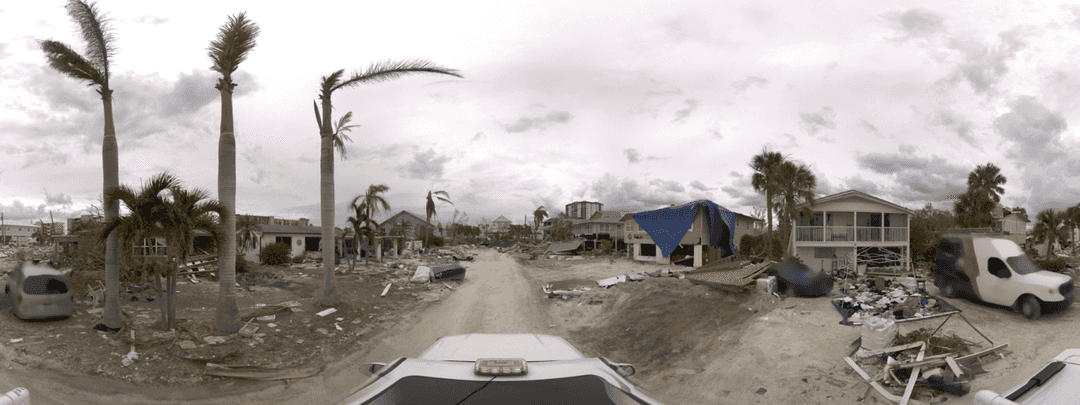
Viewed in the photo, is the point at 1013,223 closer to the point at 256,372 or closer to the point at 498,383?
the point at 498,383

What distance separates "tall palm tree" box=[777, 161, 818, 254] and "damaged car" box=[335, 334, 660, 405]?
2378 cm

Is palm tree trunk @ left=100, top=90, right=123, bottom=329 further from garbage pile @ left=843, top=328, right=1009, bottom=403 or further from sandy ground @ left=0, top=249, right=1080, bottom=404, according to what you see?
garbage pile @ left=843, top=328, right=1009, bottom=403

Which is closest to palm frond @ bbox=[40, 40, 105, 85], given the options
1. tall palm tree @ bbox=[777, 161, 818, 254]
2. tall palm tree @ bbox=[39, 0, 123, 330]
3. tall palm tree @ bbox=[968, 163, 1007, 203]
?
tall palm tree @ bbox=[39, 0, 123, 330]

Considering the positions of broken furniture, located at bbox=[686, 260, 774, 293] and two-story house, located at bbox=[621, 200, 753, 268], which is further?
two-story house, located at bbox=[621, 200, 753, 268]

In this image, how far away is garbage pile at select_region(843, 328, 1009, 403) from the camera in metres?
7.14

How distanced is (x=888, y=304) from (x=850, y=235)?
15789mm

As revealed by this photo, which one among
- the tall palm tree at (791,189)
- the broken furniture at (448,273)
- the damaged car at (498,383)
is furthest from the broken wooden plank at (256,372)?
the tall palm tree at (791,189)

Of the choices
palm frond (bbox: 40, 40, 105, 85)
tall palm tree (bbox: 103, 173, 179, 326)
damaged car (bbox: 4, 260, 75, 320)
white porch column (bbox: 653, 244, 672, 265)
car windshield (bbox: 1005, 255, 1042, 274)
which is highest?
palm frond (bbox: 40, 40, 105, 85)

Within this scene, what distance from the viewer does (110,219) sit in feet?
32.0

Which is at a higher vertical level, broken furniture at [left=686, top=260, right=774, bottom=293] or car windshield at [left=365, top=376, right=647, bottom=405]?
car windshield at [left=365, top=376, right=647, bottom=405]

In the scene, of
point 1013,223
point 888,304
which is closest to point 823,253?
point 888,304

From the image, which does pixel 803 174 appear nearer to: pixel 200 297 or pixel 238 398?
pixel 238 398

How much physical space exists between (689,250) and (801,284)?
72.3 ft

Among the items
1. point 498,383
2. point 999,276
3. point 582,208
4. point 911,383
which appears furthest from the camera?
point 582,208
